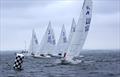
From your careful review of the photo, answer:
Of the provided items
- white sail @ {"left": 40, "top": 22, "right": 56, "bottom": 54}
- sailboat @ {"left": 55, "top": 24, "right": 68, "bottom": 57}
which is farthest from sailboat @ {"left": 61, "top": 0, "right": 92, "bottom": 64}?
sailboat @ {"left": 55, "top": 24, "right": 68, "bottom": 57}

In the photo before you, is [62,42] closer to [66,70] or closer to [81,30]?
[81,30]

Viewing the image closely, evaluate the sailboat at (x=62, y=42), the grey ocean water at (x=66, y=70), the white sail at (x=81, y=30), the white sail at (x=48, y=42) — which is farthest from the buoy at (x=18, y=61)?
the sailboat at (x=62, y=42)

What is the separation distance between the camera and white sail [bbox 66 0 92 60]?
154ft

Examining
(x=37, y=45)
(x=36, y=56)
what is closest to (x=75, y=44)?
(x=36, y=56)

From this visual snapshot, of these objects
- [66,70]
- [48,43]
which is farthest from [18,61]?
[48,43]

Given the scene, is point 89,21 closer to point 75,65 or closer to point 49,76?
point 75,65

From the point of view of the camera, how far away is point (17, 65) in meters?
41.6

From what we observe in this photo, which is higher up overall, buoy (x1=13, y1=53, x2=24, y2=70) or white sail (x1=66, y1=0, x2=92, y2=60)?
white sail (x1=66, y1=0, x2=92, y2=60)

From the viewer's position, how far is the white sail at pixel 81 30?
1852 inches

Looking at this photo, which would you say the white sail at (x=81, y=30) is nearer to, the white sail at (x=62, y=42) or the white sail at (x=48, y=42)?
the white sail at (x=48, y=42)

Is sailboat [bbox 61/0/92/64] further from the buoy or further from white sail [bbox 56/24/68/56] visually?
white sail [bbox 56/24/68/56]

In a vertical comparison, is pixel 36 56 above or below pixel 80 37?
below

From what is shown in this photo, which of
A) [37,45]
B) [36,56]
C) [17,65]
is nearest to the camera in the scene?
[17,65]

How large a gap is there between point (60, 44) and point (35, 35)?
15021 millimetres
